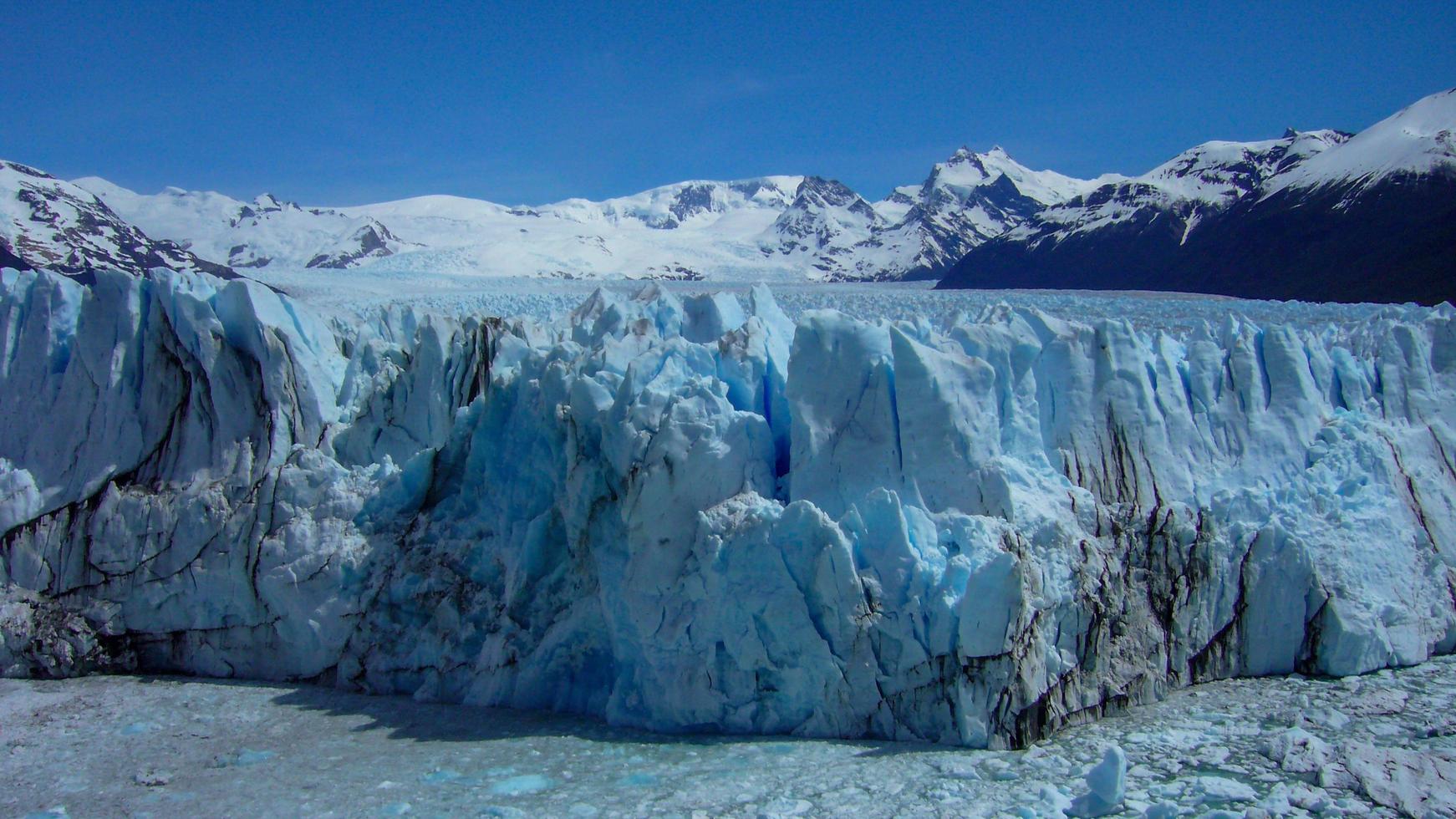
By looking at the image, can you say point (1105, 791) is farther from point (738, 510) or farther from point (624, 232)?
point (624, 232)

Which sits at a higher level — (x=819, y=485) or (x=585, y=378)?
(x=585, y=378)

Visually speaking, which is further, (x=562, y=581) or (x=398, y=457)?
(x=398, y=457)

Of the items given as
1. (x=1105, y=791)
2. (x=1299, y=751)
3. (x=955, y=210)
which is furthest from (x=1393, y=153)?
(x=955, y=210)

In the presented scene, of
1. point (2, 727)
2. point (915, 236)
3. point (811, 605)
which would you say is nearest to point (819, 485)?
point (811, 605)

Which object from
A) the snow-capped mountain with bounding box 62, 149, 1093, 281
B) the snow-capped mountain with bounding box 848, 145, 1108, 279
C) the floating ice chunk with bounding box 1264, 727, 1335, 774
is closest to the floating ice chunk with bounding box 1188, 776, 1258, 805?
the floating ice chunk with bounding box 1264, 727, 1335, 774

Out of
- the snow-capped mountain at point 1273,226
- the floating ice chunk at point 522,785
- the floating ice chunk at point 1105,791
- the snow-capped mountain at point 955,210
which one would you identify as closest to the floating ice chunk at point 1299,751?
the floating ice chunk at point 1105,791

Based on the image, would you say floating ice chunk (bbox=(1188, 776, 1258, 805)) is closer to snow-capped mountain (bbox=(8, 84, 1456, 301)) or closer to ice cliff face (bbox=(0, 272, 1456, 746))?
ice cliff face (bbox=(0, 272, 1456, 746))

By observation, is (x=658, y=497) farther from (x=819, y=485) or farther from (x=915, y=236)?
(x=915, y=236)

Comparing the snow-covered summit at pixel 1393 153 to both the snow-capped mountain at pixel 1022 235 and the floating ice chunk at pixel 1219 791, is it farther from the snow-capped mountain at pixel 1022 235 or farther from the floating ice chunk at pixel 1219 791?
the floating ice chunk at pixel 1219 791
